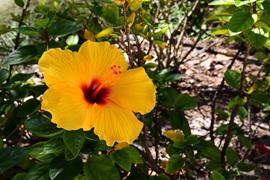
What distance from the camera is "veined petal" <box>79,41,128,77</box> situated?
1.20 meters

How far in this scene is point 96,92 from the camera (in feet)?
4.01

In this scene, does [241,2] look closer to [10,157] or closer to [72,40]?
[72,40]

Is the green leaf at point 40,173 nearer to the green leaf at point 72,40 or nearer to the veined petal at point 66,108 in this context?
the veined petal at point 66,108

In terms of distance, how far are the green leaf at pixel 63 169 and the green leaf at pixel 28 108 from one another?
399mm

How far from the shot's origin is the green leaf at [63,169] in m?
1.27

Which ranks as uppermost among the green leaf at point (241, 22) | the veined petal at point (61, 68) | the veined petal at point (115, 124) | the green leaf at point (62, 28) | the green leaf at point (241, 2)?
the green leaf at point (241, 2)

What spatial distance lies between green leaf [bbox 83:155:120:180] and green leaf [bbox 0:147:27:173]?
190mm

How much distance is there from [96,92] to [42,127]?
0.19 meters

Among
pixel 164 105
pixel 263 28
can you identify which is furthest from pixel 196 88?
pixel 263 28

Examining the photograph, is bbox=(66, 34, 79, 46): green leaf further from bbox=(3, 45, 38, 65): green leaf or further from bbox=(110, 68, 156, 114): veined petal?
bbox=(110, 68, 156, 114): veined petal

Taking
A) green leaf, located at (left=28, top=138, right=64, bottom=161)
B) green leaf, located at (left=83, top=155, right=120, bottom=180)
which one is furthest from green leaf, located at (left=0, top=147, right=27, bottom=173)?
green leaf, located at (left=83, top=155, right=120, bottom=180)

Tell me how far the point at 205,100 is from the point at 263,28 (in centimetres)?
165

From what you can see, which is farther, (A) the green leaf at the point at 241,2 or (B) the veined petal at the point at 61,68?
(A) the green leaf at the point at 241,2

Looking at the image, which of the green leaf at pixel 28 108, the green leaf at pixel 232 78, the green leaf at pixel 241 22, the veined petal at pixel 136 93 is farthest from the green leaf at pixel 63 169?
the green leaf at pixel 232 78
